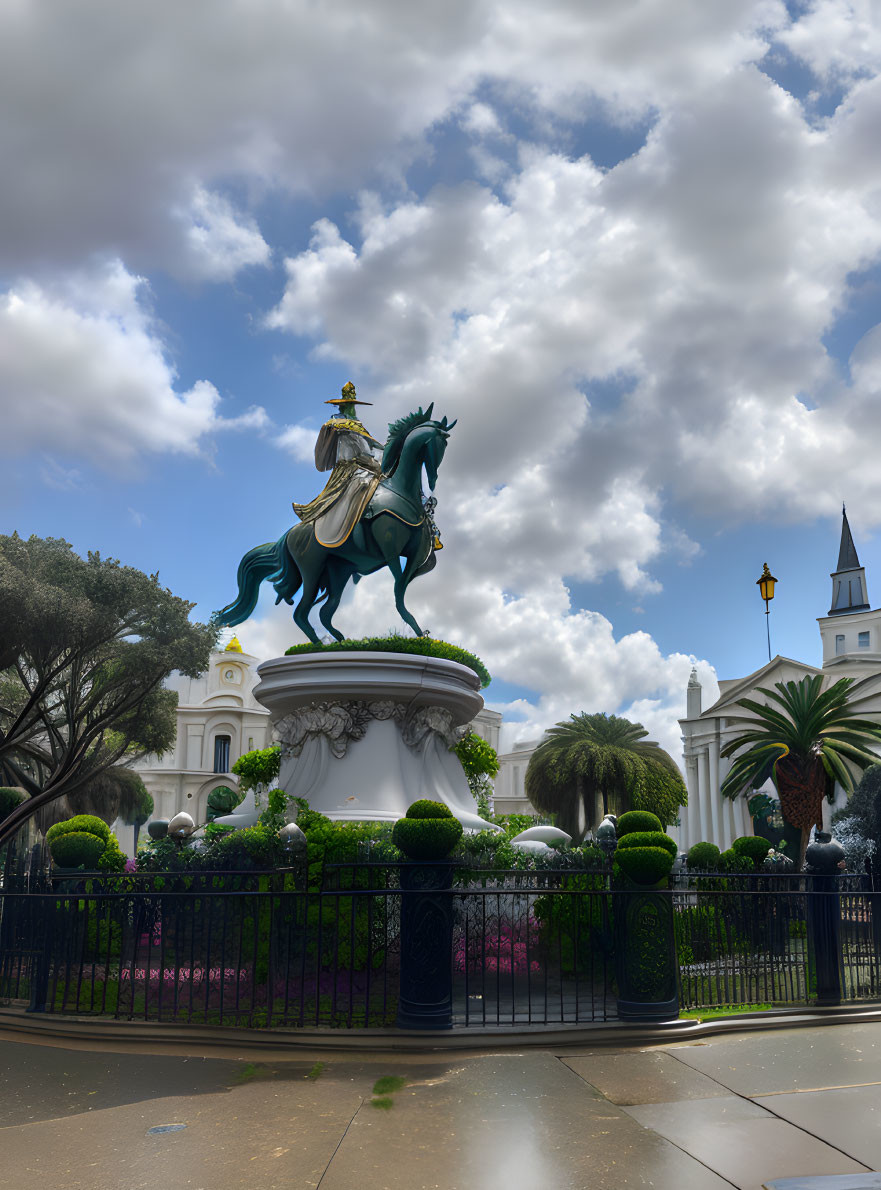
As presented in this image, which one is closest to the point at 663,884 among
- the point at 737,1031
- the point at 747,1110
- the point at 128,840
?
the point at 737,1031

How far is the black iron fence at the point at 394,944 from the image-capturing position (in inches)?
332

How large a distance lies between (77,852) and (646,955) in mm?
6169

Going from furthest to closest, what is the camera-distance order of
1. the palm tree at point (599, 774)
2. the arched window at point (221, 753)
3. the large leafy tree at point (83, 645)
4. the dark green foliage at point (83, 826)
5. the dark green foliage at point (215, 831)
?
the arched window at point (221, 753) → the palm tree at point (599, 774) → the large leafy tree at point (83, 645) → the dark green foliage at point (215, 831) → the dark green foliage at point (83, 826)

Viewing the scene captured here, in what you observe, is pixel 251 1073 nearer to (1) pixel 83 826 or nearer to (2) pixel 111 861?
(2) pixel 111 861

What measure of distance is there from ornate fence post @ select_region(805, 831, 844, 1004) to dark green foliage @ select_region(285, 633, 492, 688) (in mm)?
5760

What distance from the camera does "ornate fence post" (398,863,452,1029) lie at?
8164 millimetres

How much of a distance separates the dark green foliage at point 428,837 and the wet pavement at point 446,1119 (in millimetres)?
1656

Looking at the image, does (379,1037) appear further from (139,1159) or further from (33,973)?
(33,973)

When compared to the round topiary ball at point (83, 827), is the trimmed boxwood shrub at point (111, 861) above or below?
below

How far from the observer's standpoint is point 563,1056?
7637 mm

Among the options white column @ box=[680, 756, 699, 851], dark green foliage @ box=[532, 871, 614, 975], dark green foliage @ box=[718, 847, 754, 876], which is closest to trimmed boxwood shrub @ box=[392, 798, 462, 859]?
dark green foliage @ box=[532, 871, 614, 975]

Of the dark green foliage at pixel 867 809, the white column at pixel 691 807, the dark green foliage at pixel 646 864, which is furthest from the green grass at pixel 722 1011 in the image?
the white column at pixel 691 807

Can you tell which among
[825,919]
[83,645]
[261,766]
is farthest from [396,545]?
[83,645]

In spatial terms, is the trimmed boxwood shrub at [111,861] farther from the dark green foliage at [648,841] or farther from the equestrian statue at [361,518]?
the dark green foliage at [648,841]
